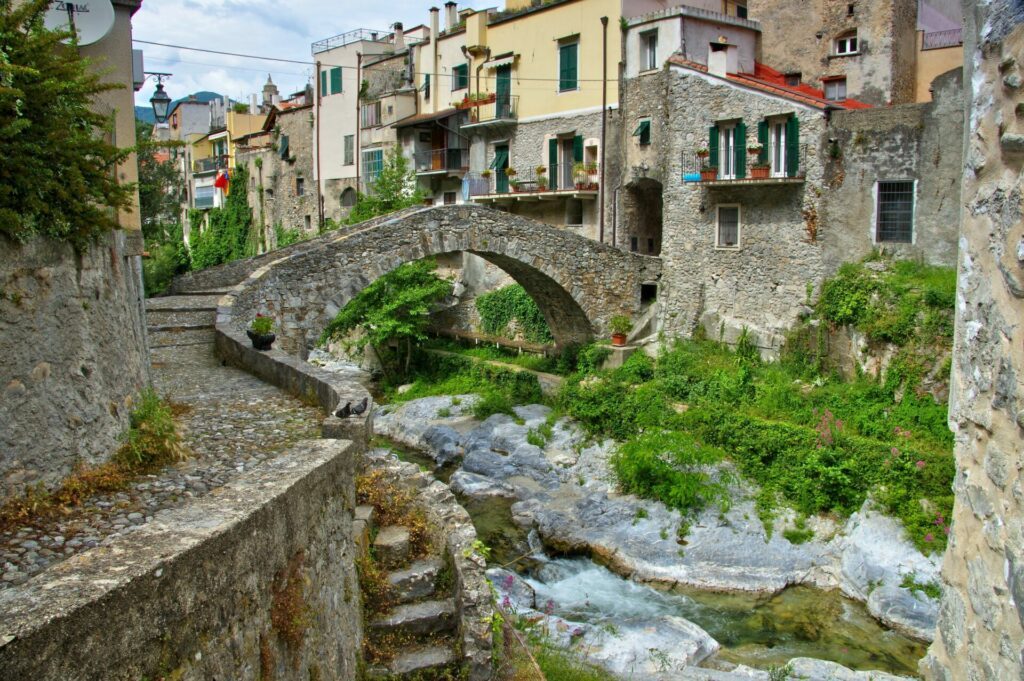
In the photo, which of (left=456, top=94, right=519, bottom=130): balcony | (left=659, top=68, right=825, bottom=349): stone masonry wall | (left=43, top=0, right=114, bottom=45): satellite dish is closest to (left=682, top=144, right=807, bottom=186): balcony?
(left=659, top=68, right=825, bottom=349): stone masonry wall

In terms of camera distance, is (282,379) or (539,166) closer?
(282,379)

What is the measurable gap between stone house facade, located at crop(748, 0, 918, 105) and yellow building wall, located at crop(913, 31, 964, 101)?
159 mm

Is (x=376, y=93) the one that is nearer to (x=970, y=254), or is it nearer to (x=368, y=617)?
(x=368, y=617)

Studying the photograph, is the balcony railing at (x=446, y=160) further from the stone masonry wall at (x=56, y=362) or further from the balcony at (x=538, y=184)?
the stone masonry wall at (x=56, y=362)

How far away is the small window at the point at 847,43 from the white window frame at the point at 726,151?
5.25m

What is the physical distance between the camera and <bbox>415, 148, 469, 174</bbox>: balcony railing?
94.8 ft

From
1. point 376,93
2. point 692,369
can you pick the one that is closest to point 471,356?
point 692,369

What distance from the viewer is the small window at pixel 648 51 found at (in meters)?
22.0

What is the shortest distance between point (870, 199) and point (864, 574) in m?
7.90

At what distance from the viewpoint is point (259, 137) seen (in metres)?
41.4

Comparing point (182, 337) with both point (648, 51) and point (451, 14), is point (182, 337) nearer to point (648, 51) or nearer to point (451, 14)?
point (648, 51)

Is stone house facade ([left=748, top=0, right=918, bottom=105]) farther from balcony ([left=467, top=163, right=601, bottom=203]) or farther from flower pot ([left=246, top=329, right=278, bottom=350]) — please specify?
flower pot ([left=246, top=329, right=278, bottom=350])

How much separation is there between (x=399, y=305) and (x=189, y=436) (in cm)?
1747

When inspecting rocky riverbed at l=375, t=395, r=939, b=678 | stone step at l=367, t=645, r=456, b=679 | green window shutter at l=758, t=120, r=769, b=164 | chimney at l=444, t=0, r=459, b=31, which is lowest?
rocky riverbed at l=375, t=395, r=939, b=678
